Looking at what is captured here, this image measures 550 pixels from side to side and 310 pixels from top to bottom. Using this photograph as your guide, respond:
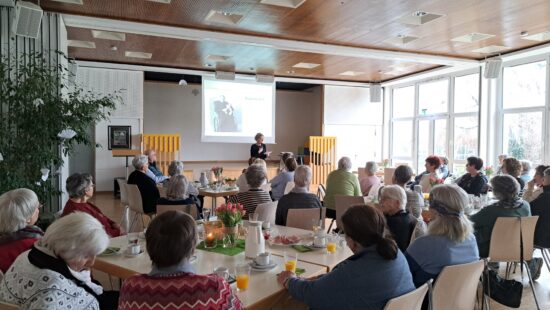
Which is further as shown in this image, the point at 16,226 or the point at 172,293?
the point at 16,226

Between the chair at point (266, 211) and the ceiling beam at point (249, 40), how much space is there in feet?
14.5

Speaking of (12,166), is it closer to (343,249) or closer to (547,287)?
(343,249)

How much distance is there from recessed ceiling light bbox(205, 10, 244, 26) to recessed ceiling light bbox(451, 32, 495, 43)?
166 inches

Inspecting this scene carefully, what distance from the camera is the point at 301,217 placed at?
12.9ft

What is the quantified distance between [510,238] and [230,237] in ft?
8.27

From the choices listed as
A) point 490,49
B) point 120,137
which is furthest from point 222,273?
point 120,137

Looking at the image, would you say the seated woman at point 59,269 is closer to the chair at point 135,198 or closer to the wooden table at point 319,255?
the wooden table at point 319,255

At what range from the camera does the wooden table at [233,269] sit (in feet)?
6.79

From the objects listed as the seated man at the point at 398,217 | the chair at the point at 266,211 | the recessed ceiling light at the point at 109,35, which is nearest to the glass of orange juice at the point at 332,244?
the seated man at the point at 398,217

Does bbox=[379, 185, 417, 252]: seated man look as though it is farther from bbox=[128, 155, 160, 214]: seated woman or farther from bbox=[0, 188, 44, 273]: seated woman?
bbox=[128, 155, 160, 214]: seated woman

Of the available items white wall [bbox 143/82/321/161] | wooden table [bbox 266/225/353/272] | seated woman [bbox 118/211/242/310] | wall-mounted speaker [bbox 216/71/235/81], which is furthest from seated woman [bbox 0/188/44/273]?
white wall [bbox 143/82/321/161]

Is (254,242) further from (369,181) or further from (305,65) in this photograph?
(305,65)

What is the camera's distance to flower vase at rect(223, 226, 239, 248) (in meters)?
2.94

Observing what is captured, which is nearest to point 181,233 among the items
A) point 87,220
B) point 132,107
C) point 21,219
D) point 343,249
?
point 87,220
